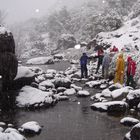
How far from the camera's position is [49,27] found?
7119 centimetres

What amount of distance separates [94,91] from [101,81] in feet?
8.69

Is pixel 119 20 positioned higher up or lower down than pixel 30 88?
higher up

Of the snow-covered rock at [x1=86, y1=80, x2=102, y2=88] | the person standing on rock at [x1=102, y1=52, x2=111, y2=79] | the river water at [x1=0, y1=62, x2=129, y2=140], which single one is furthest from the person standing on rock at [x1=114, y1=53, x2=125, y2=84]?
the river water at [x1=0, y1=62, x2=129, y2=140]

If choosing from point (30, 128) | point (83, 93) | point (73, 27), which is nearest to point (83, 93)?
point (83, 93)

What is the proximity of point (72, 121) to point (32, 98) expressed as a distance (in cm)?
358

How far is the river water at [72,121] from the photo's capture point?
49.3 feet

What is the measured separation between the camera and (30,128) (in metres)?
15.5

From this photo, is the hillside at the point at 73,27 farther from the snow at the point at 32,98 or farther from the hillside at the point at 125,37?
the snow at the point at 32,98

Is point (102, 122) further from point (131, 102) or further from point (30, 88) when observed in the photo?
point (30, 88)

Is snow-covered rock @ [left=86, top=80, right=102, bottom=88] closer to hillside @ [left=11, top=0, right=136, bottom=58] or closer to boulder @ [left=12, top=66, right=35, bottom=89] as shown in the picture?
boulder @ [left=12, top=66, right=35, bottom=89]

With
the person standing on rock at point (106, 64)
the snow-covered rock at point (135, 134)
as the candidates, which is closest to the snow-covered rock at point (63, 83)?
the person standing on rock at point (106, 64)

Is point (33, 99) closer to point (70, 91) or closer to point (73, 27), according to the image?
point (70, 91)

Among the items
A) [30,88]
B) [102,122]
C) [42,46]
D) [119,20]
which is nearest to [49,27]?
[42,46]

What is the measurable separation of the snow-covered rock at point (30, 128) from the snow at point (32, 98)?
12.2ft
